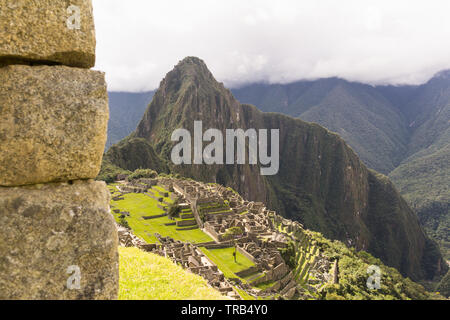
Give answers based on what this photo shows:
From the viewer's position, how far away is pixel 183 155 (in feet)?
461

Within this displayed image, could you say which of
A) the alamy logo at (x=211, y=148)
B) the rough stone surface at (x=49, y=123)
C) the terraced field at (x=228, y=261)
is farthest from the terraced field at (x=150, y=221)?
the alamy logo at (x=211, y=148)

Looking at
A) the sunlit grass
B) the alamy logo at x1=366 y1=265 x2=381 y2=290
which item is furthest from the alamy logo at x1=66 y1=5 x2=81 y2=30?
the alamy logo at x1=366 y1=265 x2=381 y2=290

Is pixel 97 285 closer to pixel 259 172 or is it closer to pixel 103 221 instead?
pixel 103 221

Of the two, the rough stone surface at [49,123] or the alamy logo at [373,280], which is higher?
the rough stone surface at [49,123]

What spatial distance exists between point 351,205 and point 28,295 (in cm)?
20958

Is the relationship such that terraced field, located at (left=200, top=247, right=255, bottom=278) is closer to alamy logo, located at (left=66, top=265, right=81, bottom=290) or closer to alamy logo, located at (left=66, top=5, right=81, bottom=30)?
alamy logo, located at (left=66, top=265, right=81, bottom=290)

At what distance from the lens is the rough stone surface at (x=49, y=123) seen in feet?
14.4

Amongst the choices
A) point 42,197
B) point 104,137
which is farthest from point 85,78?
point 42,197

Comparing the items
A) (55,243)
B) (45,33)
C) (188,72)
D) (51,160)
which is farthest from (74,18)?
(188,72)

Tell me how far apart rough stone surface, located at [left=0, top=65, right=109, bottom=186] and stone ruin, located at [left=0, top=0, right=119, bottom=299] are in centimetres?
1

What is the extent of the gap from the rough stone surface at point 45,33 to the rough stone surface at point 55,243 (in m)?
2.05

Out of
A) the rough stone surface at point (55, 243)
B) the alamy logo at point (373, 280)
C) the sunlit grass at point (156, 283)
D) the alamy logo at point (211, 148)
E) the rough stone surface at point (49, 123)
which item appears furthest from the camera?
the alamy logo at point (211, 148)

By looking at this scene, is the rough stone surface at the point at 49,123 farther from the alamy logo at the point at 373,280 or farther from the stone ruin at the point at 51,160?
the alamy logo at the point at 373,280

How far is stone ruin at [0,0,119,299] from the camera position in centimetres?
430
